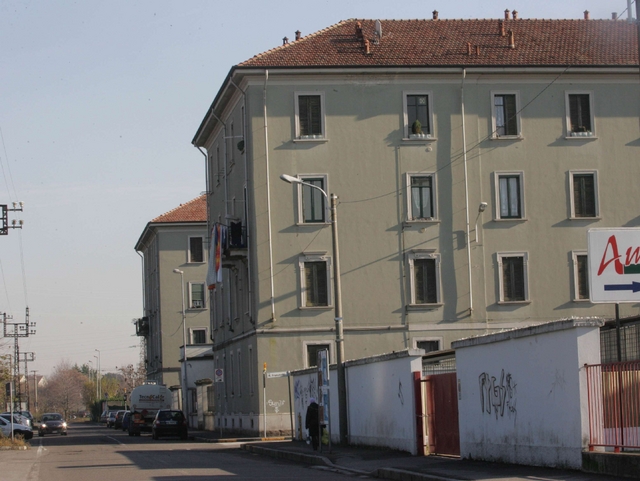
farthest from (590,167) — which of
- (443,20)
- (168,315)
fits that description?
(168,315)

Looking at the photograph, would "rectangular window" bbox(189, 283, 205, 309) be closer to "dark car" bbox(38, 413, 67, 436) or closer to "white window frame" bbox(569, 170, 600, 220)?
"dark car" bbox(38, 413, 67, 436)

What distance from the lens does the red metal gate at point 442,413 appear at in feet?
74.0

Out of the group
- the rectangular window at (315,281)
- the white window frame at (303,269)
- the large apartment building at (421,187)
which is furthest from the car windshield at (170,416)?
the rectangular window at (315,281)

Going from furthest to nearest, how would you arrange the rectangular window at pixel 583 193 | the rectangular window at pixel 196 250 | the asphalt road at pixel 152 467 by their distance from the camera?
the rectangular window at pixel 196 250 < the rectangular window at pixel 583 193 < the asphalt road at pixel 152 467

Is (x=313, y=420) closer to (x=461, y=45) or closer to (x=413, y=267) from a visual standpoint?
(x=413, y=267)

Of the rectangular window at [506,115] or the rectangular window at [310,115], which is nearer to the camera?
the rectangular window at [310,115]

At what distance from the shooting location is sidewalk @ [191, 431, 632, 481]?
1634 cm

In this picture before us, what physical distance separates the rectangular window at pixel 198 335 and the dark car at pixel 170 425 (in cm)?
2814

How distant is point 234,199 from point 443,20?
1274cm

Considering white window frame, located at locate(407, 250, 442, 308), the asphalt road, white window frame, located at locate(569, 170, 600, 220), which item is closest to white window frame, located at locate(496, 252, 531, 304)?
white window frame, located at locate(407, 250, 442, 308)

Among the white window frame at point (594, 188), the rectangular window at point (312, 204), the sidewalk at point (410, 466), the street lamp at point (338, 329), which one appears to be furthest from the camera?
the white window frame at point (594, 188)

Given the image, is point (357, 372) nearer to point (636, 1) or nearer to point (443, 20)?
point (636, 1)

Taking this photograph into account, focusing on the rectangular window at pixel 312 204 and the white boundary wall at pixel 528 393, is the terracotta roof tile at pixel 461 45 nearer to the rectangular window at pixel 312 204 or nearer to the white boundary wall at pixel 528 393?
the rectangular window at pixel 312 204

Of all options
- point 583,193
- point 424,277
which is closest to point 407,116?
point 424,277
